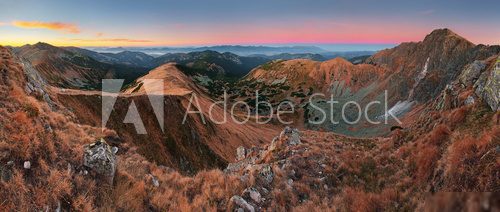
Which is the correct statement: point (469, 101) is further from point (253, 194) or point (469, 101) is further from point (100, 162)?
point (100, 162)

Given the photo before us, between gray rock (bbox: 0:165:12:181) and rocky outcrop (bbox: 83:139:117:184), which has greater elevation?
gray rock (bbox: 0:165:12:181)

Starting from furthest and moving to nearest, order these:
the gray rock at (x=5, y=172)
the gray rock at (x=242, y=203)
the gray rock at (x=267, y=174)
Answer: the gray rock at (x=267, y=174) → the gray rock at (x=242, y=203) → the gray rock at (x=5, y=172)

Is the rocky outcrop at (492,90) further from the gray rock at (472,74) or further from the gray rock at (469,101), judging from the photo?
the gray rock at (472,74)

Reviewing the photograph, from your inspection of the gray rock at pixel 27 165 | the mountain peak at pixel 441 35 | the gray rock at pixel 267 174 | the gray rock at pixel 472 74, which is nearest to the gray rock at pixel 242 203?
the gray rock at pixel 267 174

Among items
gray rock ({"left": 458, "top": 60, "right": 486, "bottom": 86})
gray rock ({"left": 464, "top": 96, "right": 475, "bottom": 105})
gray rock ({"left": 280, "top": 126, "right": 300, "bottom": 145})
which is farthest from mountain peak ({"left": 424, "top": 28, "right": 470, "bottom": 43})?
gray rock ({"left": 280, "top": 126, "right": 300, "bottom": 145})

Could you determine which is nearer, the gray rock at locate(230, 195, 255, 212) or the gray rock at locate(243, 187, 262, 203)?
the gray rock at locate(230, 195, 255, 212)

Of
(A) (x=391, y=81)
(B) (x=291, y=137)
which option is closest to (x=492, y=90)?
(B) (x=291, y=137)

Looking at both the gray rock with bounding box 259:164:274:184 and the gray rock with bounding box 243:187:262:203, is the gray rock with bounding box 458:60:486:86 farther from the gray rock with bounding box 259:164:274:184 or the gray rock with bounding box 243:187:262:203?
the gray rock with bounding box 243:187:262:203

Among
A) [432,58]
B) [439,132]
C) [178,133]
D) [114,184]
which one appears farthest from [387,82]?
[114,184]
